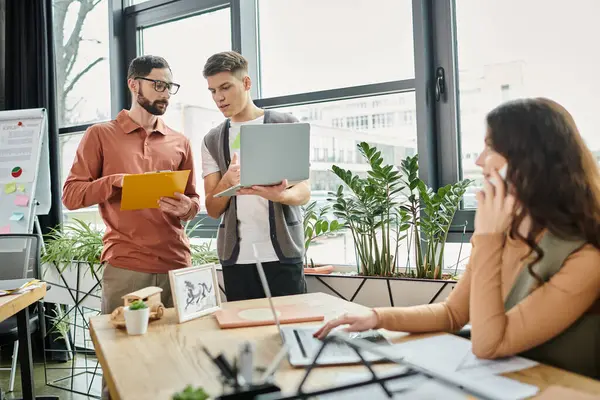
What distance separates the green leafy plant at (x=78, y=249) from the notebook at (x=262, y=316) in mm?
1920

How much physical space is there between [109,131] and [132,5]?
1.98m

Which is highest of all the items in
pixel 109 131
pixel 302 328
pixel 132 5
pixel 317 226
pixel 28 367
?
pixel 132 5

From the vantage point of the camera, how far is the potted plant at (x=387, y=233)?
7.86 feet

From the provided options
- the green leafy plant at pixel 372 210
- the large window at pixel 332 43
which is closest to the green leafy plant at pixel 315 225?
the green leafy plant at pixel 372 210

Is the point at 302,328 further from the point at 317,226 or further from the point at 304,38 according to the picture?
the point at 304,38

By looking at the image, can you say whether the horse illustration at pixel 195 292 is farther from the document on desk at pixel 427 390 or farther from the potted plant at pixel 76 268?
the potted plant at pixel 76 268

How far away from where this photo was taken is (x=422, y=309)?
142cm

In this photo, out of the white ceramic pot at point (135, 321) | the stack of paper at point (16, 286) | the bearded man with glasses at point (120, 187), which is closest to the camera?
the white ceramic pot at point (135, 321)

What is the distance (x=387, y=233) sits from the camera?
8.45ft

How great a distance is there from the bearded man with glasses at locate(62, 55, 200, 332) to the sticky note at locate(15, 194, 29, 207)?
4.84 ft

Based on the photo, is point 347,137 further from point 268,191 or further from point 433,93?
point 268,191

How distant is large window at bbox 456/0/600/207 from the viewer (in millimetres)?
2459

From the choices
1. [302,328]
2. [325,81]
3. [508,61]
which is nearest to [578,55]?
[508,61]

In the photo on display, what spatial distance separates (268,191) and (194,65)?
2.07m
